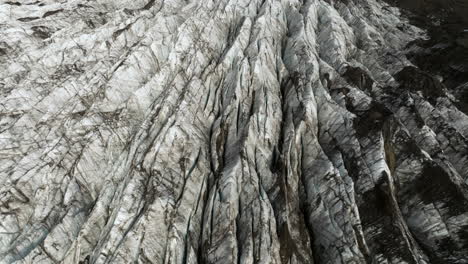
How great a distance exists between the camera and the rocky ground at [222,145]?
18.7m

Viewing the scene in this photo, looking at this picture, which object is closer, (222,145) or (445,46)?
(222,145)

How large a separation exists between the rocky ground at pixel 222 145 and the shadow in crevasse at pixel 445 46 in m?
0.29

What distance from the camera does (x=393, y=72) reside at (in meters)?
34.3

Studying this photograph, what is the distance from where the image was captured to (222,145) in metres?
24.8

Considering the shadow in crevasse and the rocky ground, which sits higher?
the shadow in crevasse

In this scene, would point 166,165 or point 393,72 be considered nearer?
point 166,165

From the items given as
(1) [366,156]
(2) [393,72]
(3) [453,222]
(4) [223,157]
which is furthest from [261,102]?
(2) [393,72]

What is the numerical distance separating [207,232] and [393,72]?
92.4 feet

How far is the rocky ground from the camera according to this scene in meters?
18.7

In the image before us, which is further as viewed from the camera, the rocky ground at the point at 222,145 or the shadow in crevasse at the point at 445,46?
the shadow in crevasse at the point at 445,46

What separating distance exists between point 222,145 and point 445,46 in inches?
1293

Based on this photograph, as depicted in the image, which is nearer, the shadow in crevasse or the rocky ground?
the rocky ground

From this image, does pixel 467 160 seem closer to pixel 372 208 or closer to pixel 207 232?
pixel 372 208

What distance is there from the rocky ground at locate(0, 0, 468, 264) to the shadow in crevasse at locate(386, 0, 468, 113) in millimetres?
285
